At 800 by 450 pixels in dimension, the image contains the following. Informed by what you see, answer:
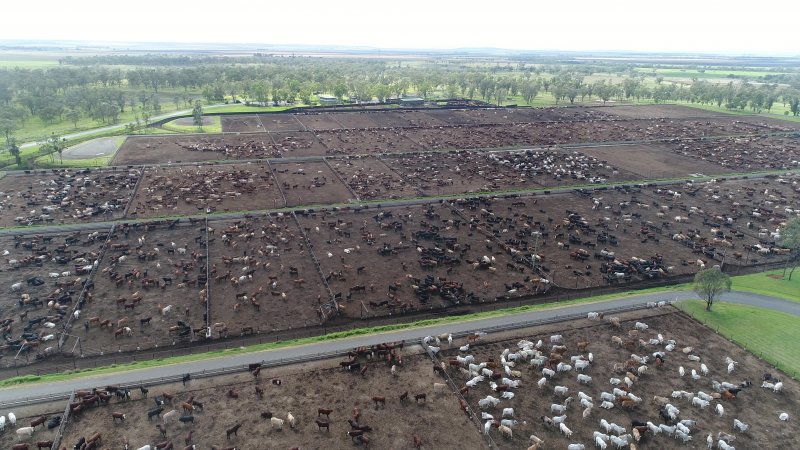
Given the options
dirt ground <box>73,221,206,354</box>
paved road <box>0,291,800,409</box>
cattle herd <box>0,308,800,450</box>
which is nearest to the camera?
cattle herd <box>0,308,800,450</box>

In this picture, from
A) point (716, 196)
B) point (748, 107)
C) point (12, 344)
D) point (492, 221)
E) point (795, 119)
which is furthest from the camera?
point (748, 107)

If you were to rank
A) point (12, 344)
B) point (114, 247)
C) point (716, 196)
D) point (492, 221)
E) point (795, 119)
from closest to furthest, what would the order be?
point (12, 344) < point (114, 247) < point (492, 221) < point (716, 196) < point (795, 119)

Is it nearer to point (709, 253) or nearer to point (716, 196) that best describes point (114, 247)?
point (709, 253)

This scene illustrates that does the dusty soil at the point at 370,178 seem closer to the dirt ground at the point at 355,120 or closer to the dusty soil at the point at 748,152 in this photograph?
the dirt ground at the point at 355,120

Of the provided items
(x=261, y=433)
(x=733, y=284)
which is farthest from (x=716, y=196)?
(x=261, y=433)

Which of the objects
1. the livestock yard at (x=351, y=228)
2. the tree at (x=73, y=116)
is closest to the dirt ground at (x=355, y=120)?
the livestock yard at (x=351, y=228)

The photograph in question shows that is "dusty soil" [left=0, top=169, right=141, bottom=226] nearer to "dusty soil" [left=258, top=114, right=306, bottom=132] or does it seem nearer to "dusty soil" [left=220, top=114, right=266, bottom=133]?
"dusty soil" [left=220, top=114, right=266, bottom=133]

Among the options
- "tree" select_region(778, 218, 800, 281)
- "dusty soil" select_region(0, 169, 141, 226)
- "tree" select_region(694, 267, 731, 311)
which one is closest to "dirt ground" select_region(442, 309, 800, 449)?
"tree" select_region(694, 267, 731, 311)
